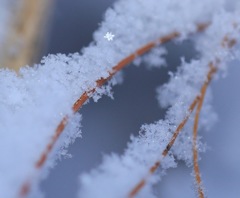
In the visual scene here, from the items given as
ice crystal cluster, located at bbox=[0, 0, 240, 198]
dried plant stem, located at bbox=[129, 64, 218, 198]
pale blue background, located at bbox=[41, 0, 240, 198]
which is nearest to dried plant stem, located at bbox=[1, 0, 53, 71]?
pale blue background, located at bbox=[41, 0, 240, 198]

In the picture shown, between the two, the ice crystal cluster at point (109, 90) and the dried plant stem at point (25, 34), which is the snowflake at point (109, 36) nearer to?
the ice crystal cluster at point (109, 90)

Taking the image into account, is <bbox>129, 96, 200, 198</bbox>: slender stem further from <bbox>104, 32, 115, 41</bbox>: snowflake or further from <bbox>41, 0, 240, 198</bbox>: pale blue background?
<bbox>104, 32, 115, 41</bbox>: snowflake

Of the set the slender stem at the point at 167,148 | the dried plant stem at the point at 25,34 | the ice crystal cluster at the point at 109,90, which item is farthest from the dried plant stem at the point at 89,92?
the dried plant stem at the point at 25,34

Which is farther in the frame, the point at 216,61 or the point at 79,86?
the point at 216,61

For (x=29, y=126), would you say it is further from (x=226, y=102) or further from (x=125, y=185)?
(x=226, y=102)

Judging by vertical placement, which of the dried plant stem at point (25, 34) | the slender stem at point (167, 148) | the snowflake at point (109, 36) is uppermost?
the dried plant stem at point (25, 34)

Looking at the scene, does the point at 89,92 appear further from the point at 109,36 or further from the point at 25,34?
the point at 25,34

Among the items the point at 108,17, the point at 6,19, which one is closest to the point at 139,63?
the point at 108,17
